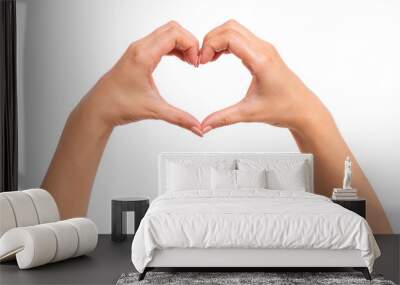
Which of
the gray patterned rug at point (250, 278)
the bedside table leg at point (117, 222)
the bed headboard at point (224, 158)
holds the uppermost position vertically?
the bed headboard at point (224, 158)

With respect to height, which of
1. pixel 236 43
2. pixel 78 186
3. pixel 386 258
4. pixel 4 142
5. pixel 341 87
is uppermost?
pixel 236 43

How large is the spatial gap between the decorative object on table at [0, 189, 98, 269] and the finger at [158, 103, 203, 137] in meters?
1.76

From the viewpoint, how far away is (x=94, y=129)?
716 centimetres

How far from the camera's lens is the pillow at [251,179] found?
6.44 m

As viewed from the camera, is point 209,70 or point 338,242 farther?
point 209,70

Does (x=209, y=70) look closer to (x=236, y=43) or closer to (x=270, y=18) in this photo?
(x=236, y=43)

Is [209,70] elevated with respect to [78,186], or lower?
elevated

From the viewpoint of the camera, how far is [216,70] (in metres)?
Result: 7.14

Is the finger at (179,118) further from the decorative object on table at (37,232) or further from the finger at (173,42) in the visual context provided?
the decorative object on table at (37,232)

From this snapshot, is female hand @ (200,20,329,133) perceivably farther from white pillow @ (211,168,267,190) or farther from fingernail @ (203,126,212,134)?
white pillow @ (211,168,267,190)

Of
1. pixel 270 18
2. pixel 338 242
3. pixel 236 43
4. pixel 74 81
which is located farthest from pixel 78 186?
pixel 338 242

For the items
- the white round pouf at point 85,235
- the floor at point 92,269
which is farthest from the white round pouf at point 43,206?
the floor at point 92,269

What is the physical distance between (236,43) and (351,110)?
59.3 inches

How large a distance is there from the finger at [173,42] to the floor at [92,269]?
2.26 meters
